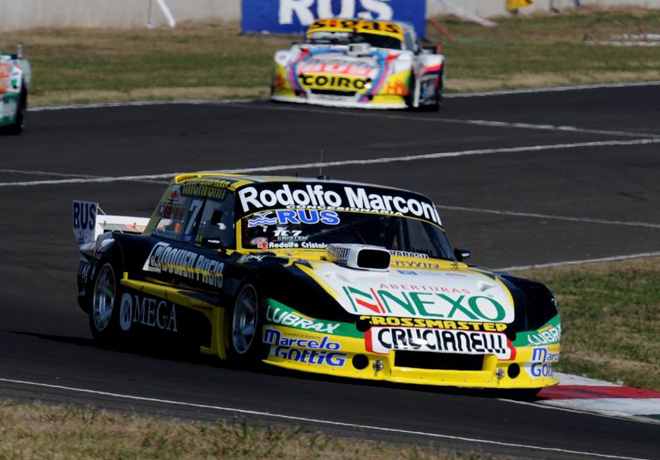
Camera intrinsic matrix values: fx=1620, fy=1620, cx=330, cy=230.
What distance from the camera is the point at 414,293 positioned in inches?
368

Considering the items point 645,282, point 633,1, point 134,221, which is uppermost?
point 134,221

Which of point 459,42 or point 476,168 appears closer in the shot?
point 476,168

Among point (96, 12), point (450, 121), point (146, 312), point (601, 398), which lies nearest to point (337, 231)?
point (146, 312)

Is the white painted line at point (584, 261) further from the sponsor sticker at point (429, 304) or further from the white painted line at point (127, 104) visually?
the white painted line at point (127, 104)

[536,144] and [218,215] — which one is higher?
[218,215]

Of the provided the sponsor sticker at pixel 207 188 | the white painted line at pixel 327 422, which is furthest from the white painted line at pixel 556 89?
the white painted line at pixel 327 422

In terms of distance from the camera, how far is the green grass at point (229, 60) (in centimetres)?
2977

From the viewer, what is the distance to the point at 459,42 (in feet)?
137

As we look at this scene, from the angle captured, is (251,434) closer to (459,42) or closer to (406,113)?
(406,113)

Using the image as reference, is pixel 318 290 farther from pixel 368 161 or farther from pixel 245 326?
pixel 368 161

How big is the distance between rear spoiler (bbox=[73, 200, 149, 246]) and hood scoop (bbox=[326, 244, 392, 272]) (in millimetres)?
2623

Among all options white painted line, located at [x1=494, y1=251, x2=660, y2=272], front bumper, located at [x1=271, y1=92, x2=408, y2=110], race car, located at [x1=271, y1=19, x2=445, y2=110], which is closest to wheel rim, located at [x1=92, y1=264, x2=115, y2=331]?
white painted line, located at [x1=494, y1=251, x2=660, y2=272]

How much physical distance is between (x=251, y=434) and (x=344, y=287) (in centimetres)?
232

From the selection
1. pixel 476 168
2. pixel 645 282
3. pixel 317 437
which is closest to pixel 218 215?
pixel 317 437
